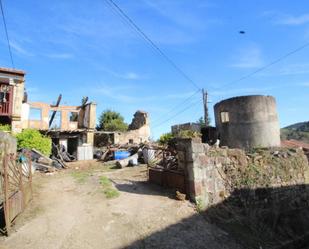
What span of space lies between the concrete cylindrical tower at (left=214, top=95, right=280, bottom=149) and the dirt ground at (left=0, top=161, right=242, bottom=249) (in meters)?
8.31

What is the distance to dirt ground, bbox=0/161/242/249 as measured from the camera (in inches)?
223

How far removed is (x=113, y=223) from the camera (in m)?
6.48

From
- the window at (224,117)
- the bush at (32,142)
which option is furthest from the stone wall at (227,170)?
the bush at (32,142)

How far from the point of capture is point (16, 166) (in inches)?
295

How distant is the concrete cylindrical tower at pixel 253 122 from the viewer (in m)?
15.3

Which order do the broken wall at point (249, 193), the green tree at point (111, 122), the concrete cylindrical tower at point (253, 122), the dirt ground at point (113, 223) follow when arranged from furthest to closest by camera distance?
the green tree at point (111, 122) → the concrete cylindrical tower at point (253, 122) → the broken wall at point (249, 193) → the dirt ground at point (113, 223)

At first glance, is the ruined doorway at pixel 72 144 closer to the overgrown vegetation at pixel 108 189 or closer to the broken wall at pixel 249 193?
the overgrown vegetation at pixel 108 189

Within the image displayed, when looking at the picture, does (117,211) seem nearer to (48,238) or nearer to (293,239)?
(48,238)

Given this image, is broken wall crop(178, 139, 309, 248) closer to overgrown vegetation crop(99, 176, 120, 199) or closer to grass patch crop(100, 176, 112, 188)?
overgrown vegetation crop(99, 176, 120, 199)

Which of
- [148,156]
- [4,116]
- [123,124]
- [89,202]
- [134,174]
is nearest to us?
[89,202]

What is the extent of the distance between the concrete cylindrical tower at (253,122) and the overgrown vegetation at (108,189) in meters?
8.58

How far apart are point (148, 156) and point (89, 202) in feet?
22.8

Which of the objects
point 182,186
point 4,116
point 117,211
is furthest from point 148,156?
point 4,116

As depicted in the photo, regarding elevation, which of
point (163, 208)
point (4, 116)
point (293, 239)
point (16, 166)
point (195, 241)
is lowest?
point (293, 239)
